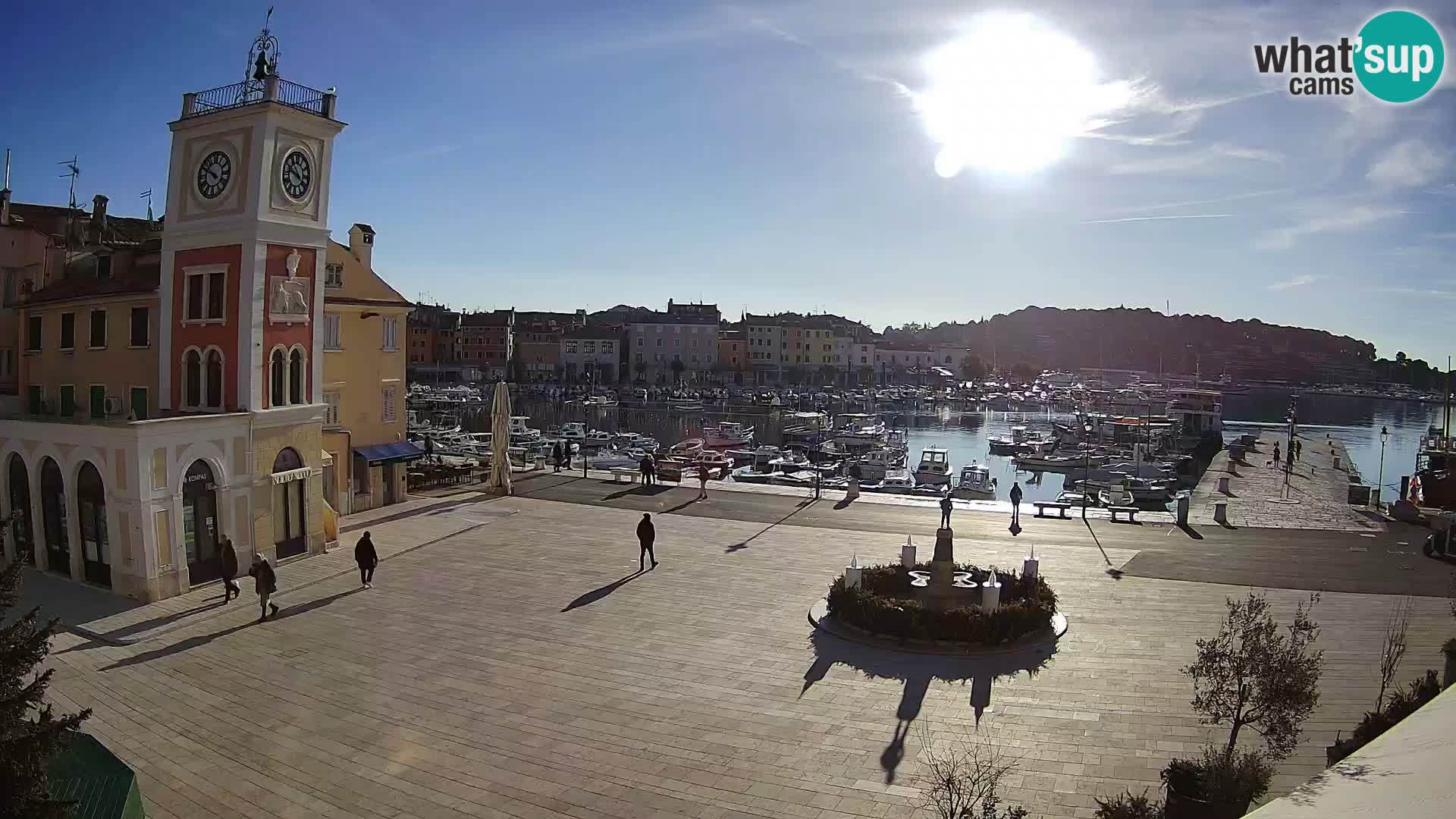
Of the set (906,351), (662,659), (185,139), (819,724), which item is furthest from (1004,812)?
(906,351)

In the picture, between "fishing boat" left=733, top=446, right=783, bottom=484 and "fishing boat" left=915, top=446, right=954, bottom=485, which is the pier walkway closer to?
"fishing boat" left=915, top=446, right=954, bottom=485

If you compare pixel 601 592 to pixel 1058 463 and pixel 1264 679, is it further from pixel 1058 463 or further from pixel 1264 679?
pixel 1058 463

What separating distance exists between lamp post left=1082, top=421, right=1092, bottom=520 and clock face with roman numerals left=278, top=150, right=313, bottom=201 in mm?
23138

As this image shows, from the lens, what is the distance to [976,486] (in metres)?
46.8

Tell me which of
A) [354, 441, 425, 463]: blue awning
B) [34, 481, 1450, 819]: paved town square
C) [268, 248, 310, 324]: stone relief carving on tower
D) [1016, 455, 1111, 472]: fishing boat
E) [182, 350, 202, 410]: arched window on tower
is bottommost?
[1016, 455, 1111, 472]: fishing boat

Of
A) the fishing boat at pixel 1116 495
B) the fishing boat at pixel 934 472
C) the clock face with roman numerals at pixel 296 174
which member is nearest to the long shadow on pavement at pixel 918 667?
the clock face with roman numerals at pixel 296 174

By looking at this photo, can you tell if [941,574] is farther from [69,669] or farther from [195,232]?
[195,232]

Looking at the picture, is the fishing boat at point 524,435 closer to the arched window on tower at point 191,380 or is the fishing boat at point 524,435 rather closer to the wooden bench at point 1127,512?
the arched window on tower at point 191,380

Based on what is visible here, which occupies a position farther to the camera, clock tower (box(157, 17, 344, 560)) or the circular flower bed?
clock tower (box(157, 17, 344, 560))

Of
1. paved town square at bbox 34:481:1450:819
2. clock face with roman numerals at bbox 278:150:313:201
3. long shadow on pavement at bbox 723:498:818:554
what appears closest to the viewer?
paved town square at bbox 34:481:1450:819

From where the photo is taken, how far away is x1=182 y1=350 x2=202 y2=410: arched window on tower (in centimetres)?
2097

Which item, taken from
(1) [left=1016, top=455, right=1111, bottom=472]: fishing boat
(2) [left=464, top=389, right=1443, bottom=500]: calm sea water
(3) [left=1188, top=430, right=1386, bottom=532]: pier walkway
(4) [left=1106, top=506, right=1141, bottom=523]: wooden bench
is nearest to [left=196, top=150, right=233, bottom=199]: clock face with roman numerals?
(4) [left=1106, top=506, right=1141, bottom=523]: wooden bench

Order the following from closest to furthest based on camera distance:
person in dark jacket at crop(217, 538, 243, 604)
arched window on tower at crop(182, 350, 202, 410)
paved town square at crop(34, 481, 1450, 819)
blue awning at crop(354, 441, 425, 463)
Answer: paved town square at crop(34, 481, 1450, 819), person in dark jacket at crop(217, 538, 243, 604), arched window on tower at crop(182, 350, 202, 410), blue awning at crop(354, 441, 425, 463)

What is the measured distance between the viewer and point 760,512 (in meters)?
27.7
